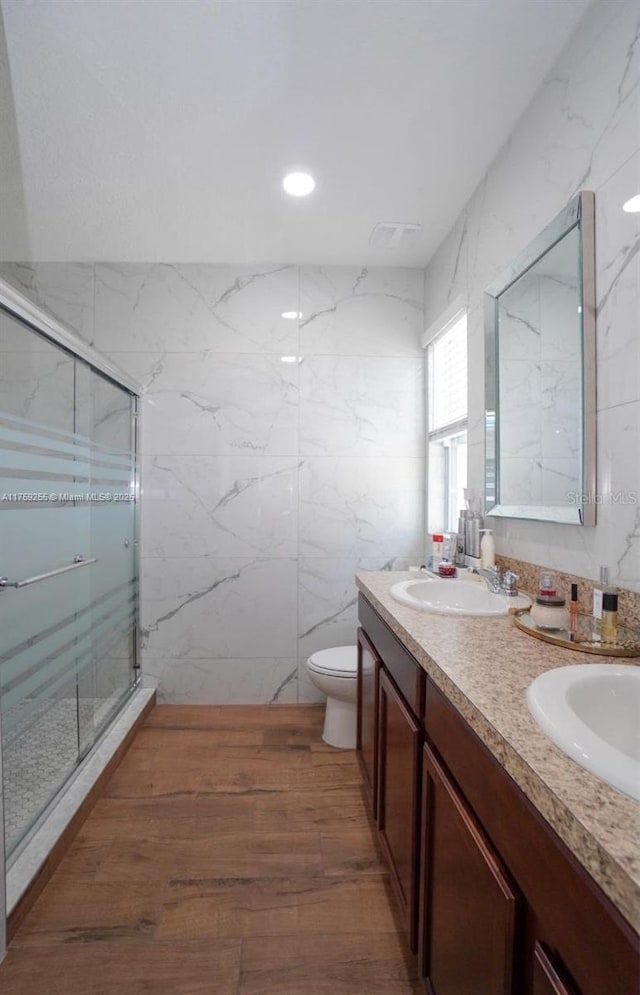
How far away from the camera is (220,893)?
1.41m

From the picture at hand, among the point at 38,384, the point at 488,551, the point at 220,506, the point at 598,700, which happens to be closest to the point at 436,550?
the point at 488,551

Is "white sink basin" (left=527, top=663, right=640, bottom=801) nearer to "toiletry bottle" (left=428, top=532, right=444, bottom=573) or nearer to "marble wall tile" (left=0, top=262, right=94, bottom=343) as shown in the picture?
"toiletry bottle" (left=428, top=532, right=444, bottom=573)

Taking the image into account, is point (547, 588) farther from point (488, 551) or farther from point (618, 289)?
point (618, 289)

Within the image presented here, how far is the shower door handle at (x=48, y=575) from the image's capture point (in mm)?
1475

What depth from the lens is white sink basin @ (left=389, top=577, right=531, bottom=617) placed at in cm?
146

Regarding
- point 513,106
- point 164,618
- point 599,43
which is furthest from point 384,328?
point 164,618

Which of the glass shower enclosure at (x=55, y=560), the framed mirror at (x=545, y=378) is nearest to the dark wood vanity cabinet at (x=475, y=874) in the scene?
the framed mirror at (x=545, y=378)

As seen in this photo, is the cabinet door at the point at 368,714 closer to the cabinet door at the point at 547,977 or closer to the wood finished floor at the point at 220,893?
the wood finished floor at the point at 220,893

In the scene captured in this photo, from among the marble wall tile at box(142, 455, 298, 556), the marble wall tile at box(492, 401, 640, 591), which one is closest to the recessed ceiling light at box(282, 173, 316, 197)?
the marble wall tile at box(142, 455, 298, 556)

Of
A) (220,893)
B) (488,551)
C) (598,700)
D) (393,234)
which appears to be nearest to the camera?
(598,700)

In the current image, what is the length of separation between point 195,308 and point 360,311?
36.7 inches

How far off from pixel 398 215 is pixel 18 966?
2.95m

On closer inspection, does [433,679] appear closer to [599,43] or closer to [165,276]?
[599,43]

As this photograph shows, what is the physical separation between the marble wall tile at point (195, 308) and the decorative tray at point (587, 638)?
79.4 inches
